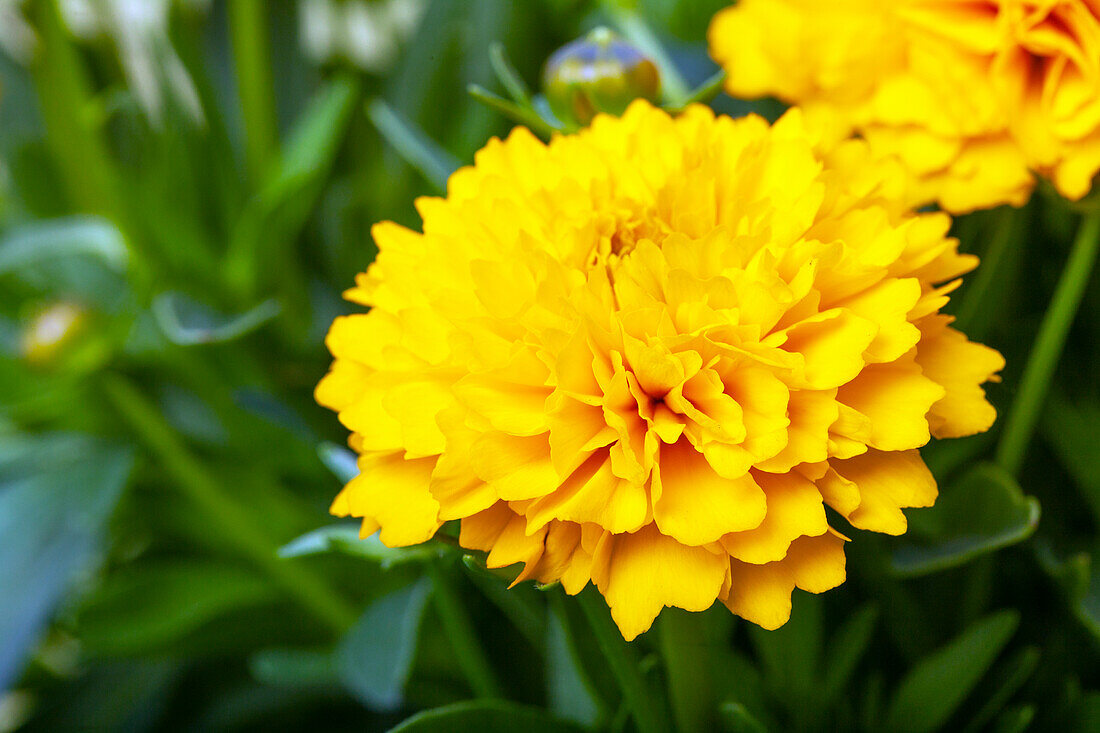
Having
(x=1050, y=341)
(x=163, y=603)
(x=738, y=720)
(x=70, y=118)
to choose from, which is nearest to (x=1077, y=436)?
(x=1050, y=341)

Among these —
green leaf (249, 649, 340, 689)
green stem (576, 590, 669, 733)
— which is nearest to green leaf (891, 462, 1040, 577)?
green stem (576, 590, 669, 733)

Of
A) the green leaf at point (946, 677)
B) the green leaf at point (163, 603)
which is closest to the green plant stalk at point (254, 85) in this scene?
the green leaf at point (163, 603)

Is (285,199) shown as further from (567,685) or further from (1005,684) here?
(1005,684)

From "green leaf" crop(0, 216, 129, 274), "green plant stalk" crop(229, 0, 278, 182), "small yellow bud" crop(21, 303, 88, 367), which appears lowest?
"small yellow bud" crop(21, 303, 88, 367)

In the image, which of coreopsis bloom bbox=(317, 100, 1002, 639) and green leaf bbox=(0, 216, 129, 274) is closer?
coreopsis bloom bbox=(317, 100, 1002, 639)

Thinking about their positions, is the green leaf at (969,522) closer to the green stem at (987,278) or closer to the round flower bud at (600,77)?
the green stem at (987,278)

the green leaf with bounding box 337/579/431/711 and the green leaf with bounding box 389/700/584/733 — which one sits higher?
the green leaf with bounding box 389/700/584/733

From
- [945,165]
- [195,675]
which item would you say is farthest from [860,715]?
[195,675]

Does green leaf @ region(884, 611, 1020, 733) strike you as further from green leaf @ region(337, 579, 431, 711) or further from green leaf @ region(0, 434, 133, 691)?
green leaf @ region(0, 434, 133, 691)
